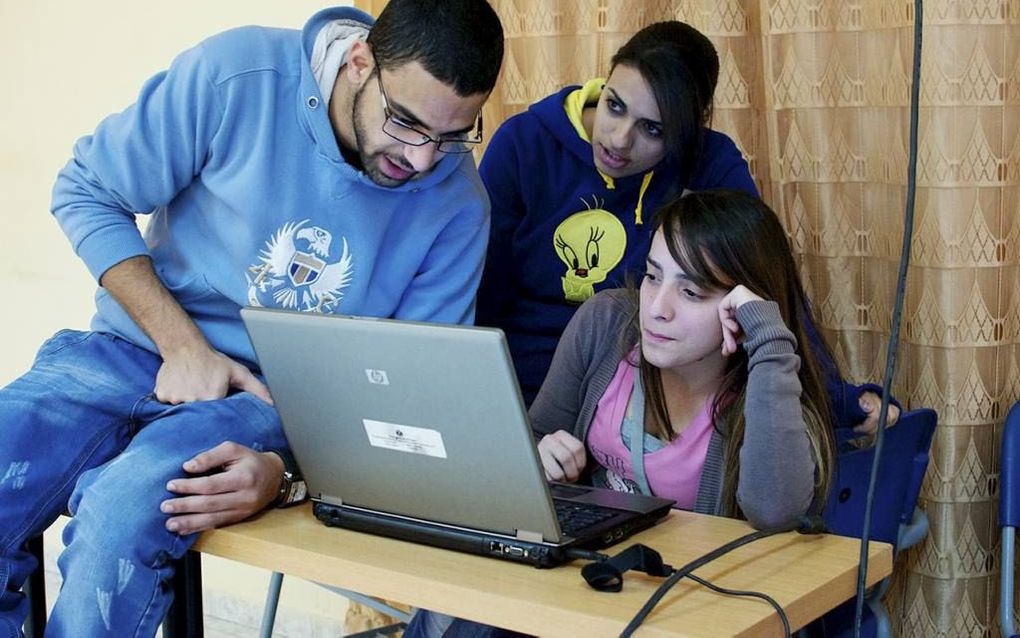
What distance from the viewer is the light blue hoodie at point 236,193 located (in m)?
1.60

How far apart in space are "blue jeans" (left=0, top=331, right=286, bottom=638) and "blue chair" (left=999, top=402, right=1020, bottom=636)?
100 cm

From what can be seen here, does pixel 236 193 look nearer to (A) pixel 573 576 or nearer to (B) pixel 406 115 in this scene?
(B) pixel 406 115

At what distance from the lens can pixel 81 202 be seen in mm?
1601

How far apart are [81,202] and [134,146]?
0.33 feet

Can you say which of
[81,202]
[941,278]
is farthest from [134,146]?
[941,278]

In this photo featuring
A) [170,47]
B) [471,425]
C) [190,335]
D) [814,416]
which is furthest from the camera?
[170,47]

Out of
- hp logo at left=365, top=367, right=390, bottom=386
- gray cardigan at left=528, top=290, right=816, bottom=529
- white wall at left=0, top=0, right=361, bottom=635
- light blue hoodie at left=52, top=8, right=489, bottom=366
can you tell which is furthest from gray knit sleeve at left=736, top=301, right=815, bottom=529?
white wall at left=0, top=0, right=361, bottom=635

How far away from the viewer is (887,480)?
1.66 m

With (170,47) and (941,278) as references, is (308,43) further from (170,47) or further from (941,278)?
(170,47)

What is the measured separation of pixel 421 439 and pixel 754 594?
0.33 meters

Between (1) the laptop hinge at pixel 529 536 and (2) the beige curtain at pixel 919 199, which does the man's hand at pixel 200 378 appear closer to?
(1) the laptop hinge at pixel 529 536

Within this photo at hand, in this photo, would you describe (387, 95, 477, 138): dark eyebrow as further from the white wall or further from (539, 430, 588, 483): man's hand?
the white wall

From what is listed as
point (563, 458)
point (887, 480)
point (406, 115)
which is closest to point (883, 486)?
point (887, 480)

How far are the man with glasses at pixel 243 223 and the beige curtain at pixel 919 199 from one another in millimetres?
537
